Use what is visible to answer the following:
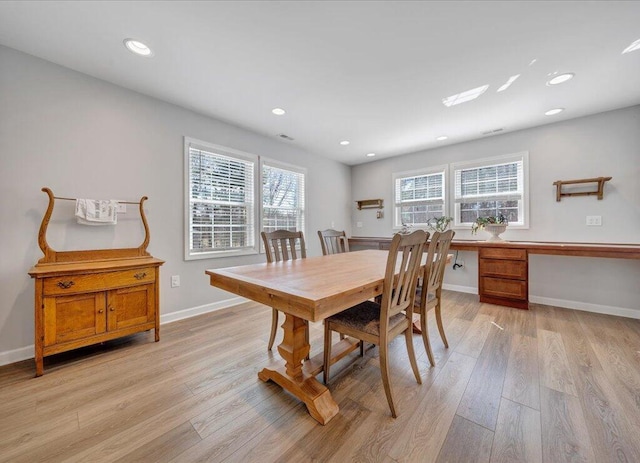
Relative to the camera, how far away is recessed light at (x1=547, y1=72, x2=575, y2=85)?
2.32 meters

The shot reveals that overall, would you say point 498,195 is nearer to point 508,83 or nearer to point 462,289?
point 462,289

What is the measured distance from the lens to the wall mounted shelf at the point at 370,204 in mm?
5145

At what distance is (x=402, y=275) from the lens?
156cm

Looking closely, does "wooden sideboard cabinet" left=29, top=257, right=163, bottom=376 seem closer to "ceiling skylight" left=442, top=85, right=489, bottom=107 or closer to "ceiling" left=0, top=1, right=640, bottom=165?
"ceiling" left=0, top=1, right=640, bottom=165

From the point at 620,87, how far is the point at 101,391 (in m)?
5.18

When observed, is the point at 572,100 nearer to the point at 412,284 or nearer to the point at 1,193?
the point at 412,284

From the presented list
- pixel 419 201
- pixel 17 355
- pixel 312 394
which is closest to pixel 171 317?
pixel 17 355

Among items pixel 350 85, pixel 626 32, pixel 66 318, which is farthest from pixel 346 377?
pixel 626 32

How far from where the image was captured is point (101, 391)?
5.48 feet

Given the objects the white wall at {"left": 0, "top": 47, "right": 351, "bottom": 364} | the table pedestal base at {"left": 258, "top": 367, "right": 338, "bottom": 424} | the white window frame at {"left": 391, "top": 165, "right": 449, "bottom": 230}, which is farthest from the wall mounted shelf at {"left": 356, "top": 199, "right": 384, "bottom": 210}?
the table pedestal base at {"left": 258, "top": 367, "right": 338, "bottom": 424}

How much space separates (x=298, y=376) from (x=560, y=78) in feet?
11.3

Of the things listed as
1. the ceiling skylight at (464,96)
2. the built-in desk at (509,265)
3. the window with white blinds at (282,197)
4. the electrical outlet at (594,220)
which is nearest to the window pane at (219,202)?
the window with white blinds at (282,197)

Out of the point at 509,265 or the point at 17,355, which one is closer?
the point at 17,355

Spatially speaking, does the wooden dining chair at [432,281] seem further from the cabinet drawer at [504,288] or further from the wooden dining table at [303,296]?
the cabinet drawer at [504,288]
